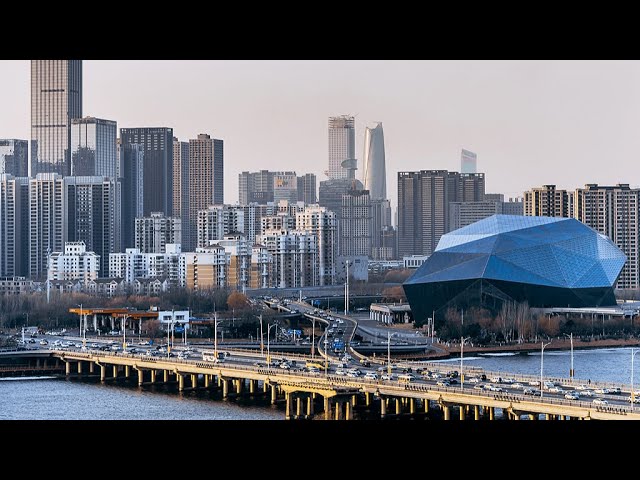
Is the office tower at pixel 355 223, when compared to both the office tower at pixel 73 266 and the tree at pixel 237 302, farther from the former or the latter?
the tree at pixel 237 302

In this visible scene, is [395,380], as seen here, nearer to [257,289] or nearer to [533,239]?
[533,239]

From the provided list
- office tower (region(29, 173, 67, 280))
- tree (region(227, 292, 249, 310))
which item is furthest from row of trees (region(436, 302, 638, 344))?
office tower (region(29, 173, 67, 280))

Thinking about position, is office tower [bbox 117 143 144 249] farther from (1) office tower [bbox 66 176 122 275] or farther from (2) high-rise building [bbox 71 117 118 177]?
(1) office tower [bbox 66 176 122 275]

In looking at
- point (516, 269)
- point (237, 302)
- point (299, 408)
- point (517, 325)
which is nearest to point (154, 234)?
point (237, 302)

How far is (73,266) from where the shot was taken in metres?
27.5

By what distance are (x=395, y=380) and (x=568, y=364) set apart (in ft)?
13.3

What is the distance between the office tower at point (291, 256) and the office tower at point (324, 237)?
0.52 meters

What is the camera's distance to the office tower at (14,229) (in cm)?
3225

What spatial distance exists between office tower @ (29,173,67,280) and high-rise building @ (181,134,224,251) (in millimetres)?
10888

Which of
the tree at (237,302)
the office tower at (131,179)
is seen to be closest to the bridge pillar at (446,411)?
the tree at (237,302)

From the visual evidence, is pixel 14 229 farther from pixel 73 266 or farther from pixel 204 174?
pixel 204 174

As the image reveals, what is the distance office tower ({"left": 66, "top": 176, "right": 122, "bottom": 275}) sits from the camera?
32.7m
